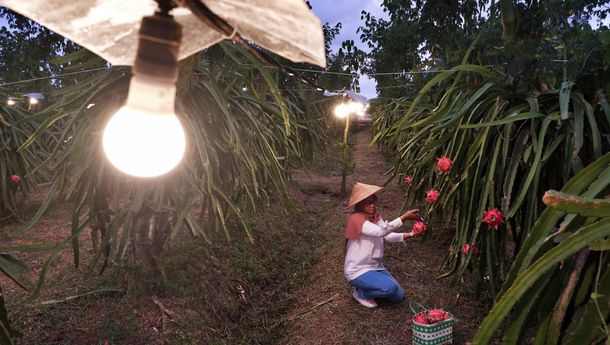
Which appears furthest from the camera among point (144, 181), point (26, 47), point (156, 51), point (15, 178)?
point (26, 47)

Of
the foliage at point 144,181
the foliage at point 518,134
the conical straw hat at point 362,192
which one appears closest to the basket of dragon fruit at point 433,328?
the foliage at point 518,134

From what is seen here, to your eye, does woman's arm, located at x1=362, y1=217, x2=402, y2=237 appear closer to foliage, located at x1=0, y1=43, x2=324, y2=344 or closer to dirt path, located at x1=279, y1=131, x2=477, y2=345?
dirt path, located at x1=279, y1=131, x2=477, y2=345

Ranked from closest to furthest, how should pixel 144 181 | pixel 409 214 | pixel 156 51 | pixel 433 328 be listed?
pixel 156 51, pixel 433 328, pixel 144 181, pixel 409 214

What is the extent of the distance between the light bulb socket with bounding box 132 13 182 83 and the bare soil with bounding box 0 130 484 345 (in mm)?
2395

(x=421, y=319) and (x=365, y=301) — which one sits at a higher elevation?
(x=421, y=319)

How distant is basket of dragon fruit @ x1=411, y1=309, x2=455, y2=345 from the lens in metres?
2.49

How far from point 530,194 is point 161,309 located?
2561 millimetres

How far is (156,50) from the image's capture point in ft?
2.47

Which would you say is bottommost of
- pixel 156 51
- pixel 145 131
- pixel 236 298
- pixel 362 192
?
pixel 236 298

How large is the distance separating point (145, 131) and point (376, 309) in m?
2.81

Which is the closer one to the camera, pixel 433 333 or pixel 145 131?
pixel 145 131

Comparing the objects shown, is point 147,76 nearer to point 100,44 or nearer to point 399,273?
point 100,44

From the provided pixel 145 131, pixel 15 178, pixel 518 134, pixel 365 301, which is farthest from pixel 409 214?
pixel 15 178

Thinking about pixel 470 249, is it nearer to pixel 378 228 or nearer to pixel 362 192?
pixel 378 228
